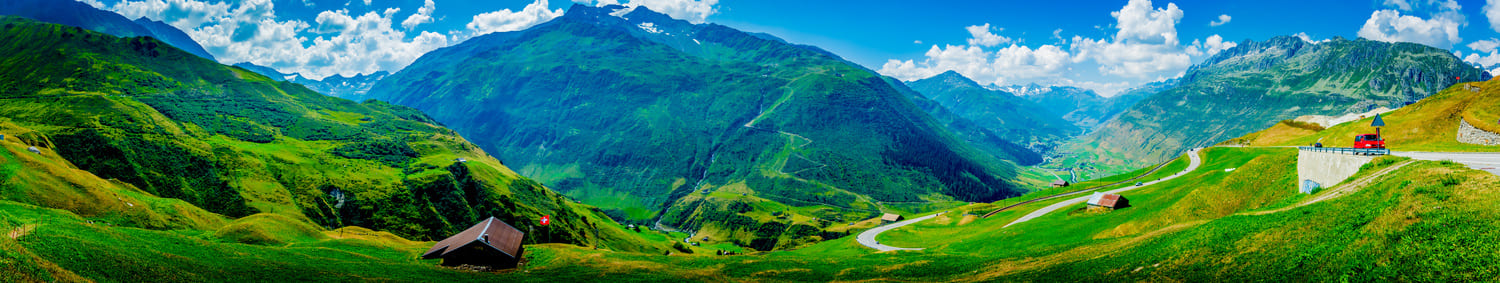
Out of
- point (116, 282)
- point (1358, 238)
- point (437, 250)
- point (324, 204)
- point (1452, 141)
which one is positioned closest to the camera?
point (1358, 238)

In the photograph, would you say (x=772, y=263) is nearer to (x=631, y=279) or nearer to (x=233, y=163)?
(x=631, y=279)

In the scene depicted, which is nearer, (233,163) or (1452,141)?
(1452,141)

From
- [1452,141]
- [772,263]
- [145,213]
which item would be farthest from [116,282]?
[1452,141]

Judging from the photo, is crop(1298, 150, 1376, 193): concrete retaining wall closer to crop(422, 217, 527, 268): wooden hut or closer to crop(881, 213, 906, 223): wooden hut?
crop(422, 217, 527, 268): wooden hut

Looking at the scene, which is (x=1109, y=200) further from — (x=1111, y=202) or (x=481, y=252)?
(x=481, y=252)

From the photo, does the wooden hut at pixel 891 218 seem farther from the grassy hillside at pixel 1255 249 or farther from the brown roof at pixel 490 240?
the brown roof at pixel 490 240

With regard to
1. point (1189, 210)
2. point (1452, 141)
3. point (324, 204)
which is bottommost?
point (324, 204)

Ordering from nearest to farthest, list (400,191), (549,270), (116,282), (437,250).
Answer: (116,282) → (549,270) → (437,250) → (400,191)
